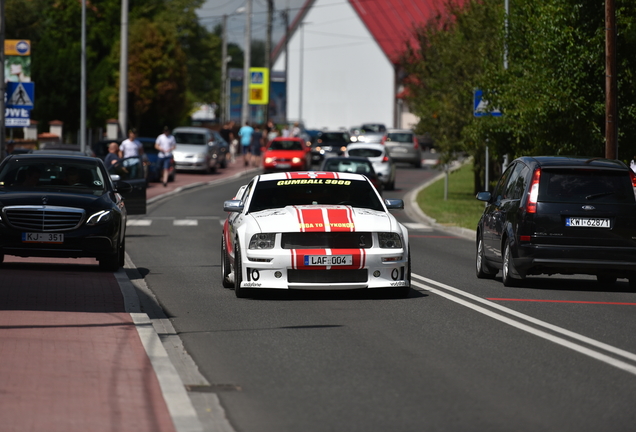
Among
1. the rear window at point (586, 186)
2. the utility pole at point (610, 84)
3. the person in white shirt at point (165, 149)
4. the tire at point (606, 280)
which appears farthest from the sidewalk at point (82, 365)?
the person in white shirt at point (165, 149)

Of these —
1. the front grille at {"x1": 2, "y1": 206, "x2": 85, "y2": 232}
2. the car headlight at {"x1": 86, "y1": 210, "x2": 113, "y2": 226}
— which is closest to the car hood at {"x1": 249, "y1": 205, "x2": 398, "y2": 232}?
the car headlight at {"x1": 86, "y1": 210, "x2": 113, "y2": 226}

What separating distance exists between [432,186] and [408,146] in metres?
14.8

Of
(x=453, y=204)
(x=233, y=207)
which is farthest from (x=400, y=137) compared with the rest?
(x=233, y=207)

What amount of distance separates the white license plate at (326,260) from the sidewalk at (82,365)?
1914mm

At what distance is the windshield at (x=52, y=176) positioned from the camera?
17.4m

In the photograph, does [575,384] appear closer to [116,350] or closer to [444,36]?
[116,350]

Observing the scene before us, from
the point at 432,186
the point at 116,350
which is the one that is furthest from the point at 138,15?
the point at 116,350

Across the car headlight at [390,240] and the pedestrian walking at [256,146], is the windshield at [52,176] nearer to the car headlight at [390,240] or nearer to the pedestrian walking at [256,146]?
the car headlight at [390,240]

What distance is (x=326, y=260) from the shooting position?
13.1 meters

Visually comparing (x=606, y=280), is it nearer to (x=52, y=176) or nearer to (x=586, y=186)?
(x=586, y=186)

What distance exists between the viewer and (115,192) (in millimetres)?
17719

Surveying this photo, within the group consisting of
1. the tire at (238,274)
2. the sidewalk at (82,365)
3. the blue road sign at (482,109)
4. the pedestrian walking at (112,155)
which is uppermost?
the blue road sign at (482,109)

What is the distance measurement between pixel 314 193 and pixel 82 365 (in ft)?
19.8

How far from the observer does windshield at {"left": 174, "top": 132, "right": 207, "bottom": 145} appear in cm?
5112
